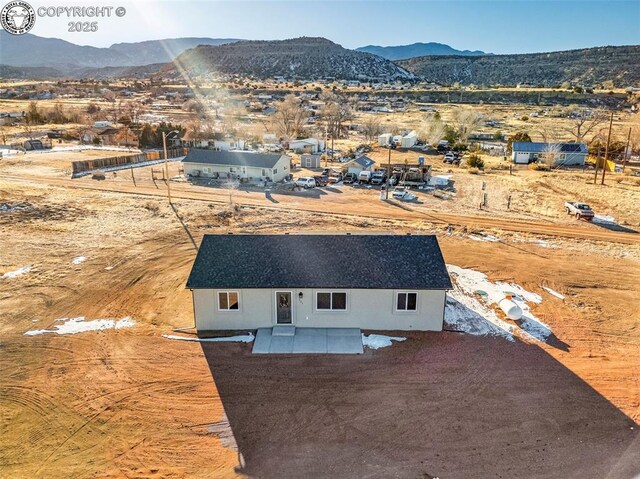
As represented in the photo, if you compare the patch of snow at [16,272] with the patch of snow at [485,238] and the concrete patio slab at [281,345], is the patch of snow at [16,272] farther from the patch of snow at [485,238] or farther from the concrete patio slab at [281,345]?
the patch of snow at [485,238]

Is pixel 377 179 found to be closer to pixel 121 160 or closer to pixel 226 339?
pixel 226 339

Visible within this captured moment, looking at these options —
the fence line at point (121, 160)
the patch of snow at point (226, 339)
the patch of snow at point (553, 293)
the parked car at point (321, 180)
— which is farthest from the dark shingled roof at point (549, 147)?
the patch of snow at point (226, 339)

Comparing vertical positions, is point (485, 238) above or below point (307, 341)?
above

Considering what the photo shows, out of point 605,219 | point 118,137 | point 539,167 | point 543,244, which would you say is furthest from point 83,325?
point 118,137

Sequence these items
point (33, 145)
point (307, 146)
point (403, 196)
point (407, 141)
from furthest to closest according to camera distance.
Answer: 1. point (407, 141)
2. point (33, 145)
3. point (307, 146)
4. point (403, 196)

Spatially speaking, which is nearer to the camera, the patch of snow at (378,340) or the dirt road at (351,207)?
the patch of snow at (378,340)

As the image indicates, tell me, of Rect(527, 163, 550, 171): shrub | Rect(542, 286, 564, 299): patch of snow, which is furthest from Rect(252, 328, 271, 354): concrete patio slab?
Rect(527, 163, 550, 171): shrub

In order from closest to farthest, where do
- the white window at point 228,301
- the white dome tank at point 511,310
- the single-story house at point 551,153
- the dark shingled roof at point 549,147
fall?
the white window at point 228,301 → the white dome tank at point 511,310 → the single-story house at point 551,153 → the dark shingled roof at point 549,147

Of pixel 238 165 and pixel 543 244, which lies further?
pixel 238 165
